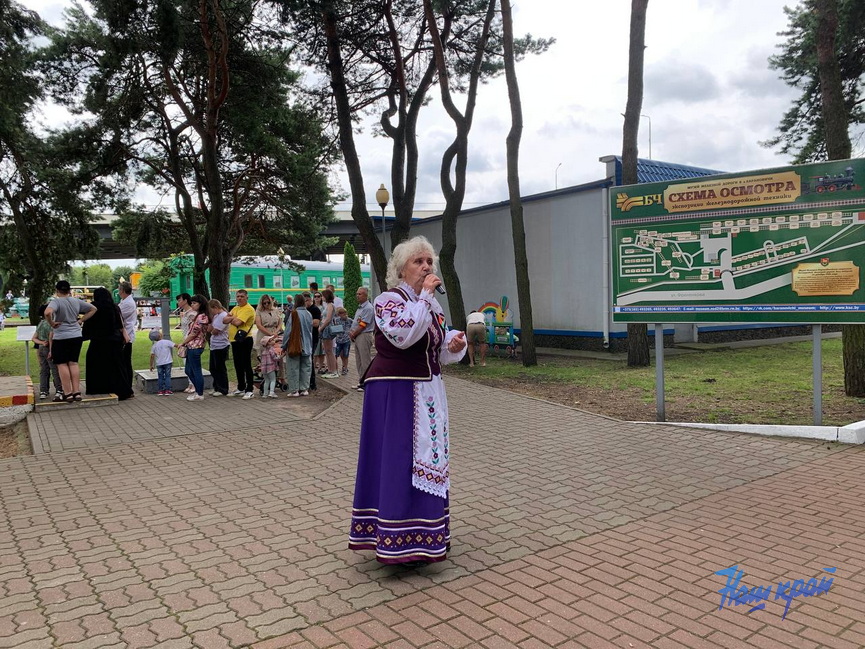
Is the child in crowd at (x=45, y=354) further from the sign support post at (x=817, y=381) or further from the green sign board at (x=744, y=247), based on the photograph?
the sign support post at (x=817, y=381)

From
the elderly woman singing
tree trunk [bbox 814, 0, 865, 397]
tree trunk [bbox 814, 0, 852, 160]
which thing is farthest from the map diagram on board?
the elderly woman singing

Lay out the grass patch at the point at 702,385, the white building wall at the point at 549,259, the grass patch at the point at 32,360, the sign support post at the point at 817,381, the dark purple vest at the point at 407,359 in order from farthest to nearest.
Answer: the grass patch at the point at 32,360 → the white building wall at the point at 549,259 → the grass patch at the point at 702,385 → the sign support post at the point at 817,381 → the dark purple vest at the point at 407,359

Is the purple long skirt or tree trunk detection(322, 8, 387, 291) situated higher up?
tree trunk detection(322, 8, 387, 291)

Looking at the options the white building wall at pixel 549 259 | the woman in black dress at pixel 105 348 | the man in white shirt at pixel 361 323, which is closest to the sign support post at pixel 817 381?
the man in white shirt at pixel 361 323

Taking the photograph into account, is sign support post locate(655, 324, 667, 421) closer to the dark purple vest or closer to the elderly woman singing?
the elderly woman singing

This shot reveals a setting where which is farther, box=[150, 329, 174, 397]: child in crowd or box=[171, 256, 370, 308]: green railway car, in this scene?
box=[171, 256, 370, 308]: green railway car

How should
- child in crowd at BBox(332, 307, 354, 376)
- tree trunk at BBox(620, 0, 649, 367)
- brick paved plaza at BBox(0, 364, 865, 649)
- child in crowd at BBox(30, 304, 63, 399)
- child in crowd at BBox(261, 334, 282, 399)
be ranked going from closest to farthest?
brick paved plaza at BBox(0, 364, 865, 649), child in crowd at BBox(30, 304, 63, 399), child in crowd at BBox(261, 334, 282, 399), tree trunk at BBox(620, 0, 649, 367), child in crowd at BBox(332, 307, 354, 376)

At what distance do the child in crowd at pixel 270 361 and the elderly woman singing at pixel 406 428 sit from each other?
729cm

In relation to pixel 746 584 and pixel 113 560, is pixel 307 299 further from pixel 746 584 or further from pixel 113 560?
pixel 746 584

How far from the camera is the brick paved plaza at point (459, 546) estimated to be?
10.7 ft

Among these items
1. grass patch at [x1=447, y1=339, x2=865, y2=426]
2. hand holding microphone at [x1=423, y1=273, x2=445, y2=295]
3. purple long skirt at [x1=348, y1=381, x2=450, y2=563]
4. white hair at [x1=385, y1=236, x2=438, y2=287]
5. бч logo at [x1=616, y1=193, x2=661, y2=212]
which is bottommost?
grass patch at [x1=447, y1=339, x2=865, y2=426]

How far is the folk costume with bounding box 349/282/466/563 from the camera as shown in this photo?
3.80 m

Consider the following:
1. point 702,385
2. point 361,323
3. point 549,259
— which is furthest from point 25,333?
point 549,259

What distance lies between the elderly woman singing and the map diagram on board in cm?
485
